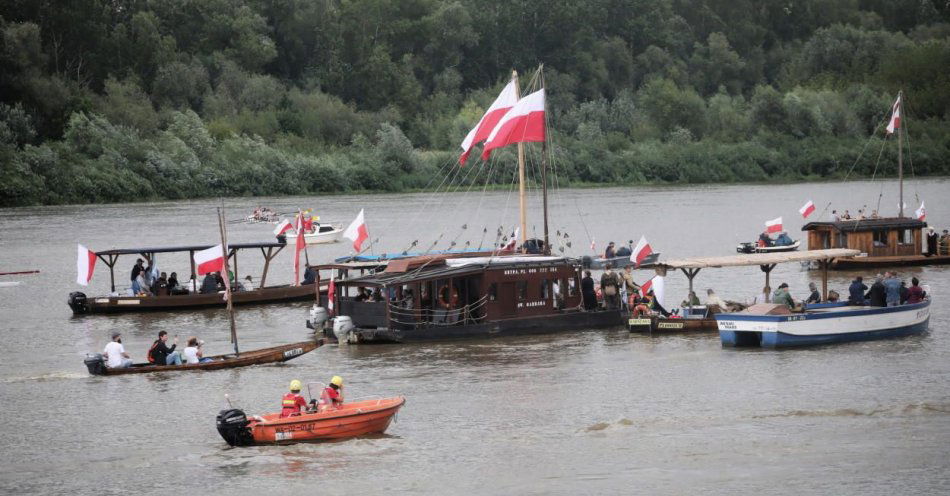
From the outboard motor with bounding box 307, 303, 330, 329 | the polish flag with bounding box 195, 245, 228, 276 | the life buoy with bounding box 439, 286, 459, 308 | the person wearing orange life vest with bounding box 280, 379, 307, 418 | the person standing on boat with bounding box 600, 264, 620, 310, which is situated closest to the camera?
the person wearing orange life vest with bounding box 280, 379, 307, 418

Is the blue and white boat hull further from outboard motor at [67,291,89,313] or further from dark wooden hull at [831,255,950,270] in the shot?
outboard motor at [67,291,89,313]

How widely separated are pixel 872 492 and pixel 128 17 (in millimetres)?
125201

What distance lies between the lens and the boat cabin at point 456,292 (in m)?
43.1

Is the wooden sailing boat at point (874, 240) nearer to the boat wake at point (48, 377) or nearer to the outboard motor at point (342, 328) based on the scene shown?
the outboard motor at point (342, 328)

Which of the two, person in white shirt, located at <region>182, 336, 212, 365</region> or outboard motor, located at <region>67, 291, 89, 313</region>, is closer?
person in white shirt, located at <region>182, 336, 212, 365</region>

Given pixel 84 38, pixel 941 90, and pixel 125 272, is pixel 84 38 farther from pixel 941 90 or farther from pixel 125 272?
pixel 941 90

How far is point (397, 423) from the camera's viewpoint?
33188 mm

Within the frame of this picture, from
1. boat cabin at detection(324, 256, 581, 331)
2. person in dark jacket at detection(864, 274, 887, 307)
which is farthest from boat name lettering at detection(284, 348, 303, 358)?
person in dark jacket at detection(864, 274, 887, 307)

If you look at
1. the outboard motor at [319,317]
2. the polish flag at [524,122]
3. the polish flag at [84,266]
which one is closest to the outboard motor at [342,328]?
the outboard motor at [319,317]

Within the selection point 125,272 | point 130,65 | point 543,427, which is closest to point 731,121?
point 130,65

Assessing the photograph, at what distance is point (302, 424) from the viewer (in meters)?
30.7

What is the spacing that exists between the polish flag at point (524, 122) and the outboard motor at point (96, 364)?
15.3 metres

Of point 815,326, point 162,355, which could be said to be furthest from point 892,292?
point 162,355

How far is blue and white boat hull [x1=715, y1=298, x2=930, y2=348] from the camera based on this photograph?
4119 centimetres
